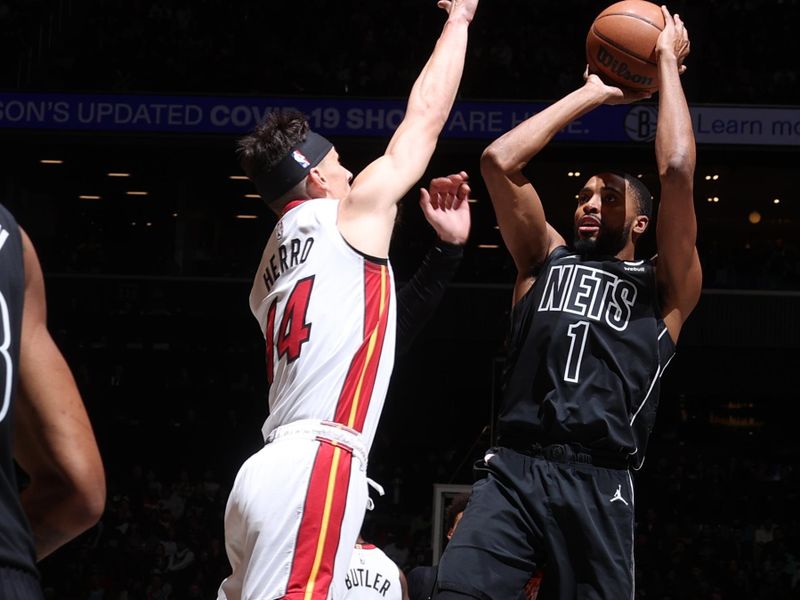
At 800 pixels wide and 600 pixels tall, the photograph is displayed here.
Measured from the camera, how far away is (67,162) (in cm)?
2225

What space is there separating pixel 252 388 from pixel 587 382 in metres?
15.7

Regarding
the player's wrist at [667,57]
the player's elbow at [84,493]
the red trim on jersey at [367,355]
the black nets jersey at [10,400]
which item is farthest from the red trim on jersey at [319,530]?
the player's wrist at [667,57]

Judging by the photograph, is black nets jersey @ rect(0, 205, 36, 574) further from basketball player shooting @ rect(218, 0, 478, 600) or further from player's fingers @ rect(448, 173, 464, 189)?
player's fingers @ rect(448, 173, 464, 189)

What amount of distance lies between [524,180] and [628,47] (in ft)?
2.71

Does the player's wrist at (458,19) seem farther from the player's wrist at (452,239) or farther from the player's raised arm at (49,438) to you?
the player's raised arm at (49,438)

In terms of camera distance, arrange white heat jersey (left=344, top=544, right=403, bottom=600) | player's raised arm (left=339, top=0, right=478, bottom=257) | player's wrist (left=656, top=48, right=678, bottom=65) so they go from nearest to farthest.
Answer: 1. player's raised arm (left=339, top=0, right=478, bottom=257)
2. player's wrist (left=656, top=48, right=678, bottom=65)
3. white heat jersey (left=344, top=544, right=403, bottom=600)

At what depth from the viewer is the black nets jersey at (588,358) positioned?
13.9 feet

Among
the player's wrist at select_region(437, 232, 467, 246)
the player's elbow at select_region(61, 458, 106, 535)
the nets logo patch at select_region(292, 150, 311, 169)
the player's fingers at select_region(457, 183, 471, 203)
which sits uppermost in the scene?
the nets logo patch at select_region(292, 150, 311, 169)

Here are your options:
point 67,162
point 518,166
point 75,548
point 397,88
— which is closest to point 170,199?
point 67,162

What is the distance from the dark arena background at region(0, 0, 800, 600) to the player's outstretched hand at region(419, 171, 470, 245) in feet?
40.6

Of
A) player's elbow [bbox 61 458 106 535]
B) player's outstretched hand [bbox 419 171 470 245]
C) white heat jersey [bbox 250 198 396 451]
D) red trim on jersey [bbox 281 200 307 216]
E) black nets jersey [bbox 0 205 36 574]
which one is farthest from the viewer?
player's outstretched hand [bbox 419 171 470 245]

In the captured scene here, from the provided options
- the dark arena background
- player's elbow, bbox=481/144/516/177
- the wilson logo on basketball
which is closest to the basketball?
the wilson logo on basketball

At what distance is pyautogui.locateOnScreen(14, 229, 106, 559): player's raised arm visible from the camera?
85.0 inches

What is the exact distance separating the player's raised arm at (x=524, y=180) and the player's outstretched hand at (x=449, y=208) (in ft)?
1.08
